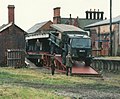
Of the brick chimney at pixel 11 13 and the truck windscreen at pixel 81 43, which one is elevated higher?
the brick chimney at pixel 11 13

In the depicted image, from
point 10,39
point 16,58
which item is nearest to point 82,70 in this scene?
point 16,58

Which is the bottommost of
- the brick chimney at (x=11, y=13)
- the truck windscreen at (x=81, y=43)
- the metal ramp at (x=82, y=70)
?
the metal ramp at (x=82, y=70)

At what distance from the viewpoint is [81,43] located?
35406 millimetres

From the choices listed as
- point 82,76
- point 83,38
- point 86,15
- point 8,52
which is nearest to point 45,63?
point 8,52

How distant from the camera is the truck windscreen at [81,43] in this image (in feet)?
116

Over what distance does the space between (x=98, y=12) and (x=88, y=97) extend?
269 ft

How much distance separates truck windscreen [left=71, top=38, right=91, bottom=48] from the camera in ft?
116

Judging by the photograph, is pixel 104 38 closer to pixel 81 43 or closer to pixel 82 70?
pixel 81 43

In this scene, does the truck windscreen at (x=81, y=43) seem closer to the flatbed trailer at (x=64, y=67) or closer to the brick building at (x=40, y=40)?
the flatbed trailer at (x=64, y=67)

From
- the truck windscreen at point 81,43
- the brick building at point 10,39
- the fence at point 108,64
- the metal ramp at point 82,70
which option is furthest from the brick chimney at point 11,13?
the metal ramp at point 82,70

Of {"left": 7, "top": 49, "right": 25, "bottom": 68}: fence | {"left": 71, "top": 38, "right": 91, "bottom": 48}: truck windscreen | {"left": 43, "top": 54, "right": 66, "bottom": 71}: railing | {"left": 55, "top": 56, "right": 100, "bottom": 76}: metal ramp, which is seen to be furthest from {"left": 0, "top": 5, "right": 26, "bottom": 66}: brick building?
{"left": 71, "top": 38, "right": 91, "bottom": 48}: truck windscreen

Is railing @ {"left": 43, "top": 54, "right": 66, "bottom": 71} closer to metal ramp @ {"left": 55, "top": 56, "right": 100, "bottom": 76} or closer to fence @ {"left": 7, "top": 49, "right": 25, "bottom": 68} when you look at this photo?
metal ramp @ {"left": 55, "top": 56, "right": 100, "bottom": 76}

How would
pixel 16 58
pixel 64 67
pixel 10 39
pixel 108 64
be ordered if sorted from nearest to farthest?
pixel 64 67 → pixel 16 58 → pixel 108 64 → pixel 10 39

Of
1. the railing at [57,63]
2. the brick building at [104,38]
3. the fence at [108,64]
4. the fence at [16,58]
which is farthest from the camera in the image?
the brick building at [104,38]
